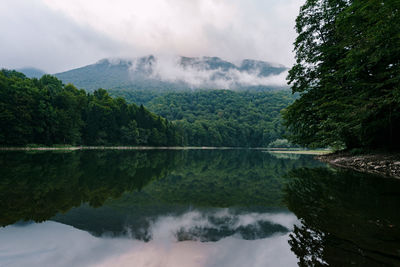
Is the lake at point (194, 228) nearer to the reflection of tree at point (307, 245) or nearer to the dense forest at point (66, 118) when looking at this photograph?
the reflection of tree at point (307, 245)

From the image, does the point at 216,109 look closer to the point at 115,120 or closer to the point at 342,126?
the point at 115,120

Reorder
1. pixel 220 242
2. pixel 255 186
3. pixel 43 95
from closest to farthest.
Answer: pixel 220 242 < pixel 255 186 < pixel 43 95

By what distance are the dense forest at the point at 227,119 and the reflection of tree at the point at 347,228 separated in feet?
366

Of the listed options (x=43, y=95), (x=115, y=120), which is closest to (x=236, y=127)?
(x=115, y=120)

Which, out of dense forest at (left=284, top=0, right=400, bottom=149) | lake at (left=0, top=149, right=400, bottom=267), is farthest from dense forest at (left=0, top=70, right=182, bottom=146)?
dense forest at (left=284, top=0, right=400, bottom=149)

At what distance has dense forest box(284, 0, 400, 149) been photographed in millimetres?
12000

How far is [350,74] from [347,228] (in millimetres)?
14037

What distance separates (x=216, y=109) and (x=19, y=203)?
183m

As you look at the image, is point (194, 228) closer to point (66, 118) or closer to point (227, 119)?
point (66, 118)

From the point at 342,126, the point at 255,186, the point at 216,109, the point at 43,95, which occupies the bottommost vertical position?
the point at 255,186

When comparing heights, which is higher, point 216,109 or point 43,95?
point 216,109

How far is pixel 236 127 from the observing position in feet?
502

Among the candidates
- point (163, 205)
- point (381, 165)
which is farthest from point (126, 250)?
point (381, 165)

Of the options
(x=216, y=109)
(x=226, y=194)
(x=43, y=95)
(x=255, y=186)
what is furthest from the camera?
(x=216, y=109)
